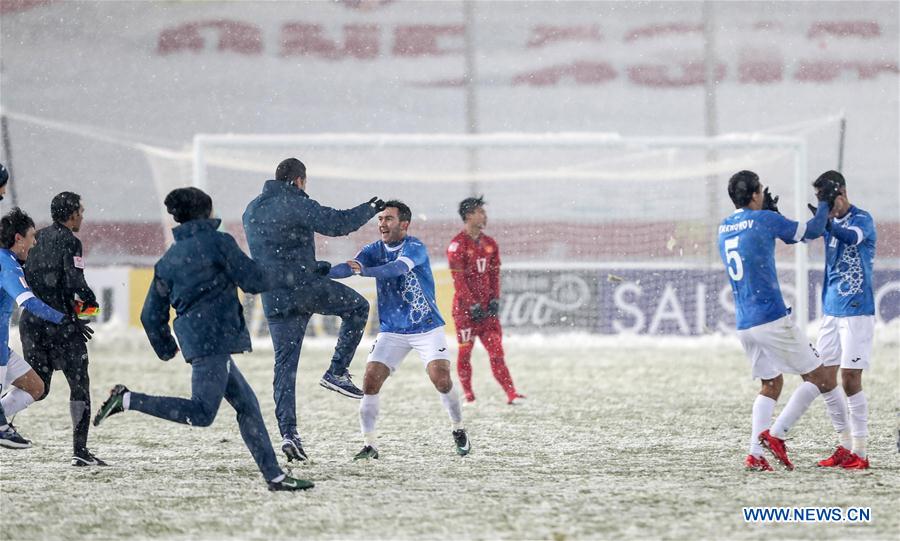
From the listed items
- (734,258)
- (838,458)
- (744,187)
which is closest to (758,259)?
(734,258)

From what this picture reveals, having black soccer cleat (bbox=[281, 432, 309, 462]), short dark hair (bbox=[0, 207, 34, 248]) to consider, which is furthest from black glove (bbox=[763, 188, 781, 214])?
short dark hair (bbox=[0, 207, 34, 248])

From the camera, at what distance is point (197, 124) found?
31984 mm

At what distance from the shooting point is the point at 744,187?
24.1 feet

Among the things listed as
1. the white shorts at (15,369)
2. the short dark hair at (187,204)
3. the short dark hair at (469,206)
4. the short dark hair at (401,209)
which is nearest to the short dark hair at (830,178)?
the short dark hair at (401,209)

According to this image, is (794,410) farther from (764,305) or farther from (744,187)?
(744,187)

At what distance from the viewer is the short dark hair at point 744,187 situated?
7355 mm

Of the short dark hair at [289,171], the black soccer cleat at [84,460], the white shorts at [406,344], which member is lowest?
the black soccer cleat at [84,460]

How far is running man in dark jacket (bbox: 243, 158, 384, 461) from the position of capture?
805cm

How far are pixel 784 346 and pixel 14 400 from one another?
499 centimetres

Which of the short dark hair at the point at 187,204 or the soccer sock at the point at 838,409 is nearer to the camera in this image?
Result: the short dark hair at the point at 187,204

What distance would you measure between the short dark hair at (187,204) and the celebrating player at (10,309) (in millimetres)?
1536

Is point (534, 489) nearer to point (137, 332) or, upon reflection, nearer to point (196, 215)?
point (196, 215)

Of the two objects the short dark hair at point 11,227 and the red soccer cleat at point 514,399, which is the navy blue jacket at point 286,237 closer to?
the short dark hair at point 11,227

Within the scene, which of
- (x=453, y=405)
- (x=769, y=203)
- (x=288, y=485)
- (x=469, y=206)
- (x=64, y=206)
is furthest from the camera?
(x=469, y=206)
